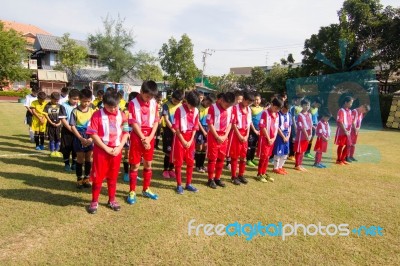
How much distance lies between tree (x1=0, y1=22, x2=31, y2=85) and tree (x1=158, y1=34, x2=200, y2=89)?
18.1 metres

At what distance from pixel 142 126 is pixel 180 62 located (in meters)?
33.3

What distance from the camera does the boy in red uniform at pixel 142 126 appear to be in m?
4.57

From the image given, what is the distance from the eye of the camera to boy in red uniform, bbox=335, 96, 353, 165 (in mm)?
8430

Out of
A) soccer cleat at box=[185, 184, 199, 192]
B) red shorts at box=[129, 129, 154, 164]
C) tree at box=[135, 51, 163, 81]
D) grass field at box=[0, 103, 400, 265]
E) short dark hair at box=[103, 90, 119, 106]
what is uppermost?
tree at box=[135, 51, 163, 81]

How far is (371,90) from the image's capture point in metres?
24.6

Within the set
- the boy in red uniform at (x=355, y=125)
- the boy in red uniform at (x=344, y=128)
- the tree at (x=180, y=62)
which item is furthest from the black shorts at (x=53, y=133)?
the tree at (x=180, y=62)

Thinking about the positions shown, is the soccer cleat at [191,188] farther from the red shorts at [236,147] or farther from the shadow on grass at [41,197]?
the shadow on grass at [41,197]

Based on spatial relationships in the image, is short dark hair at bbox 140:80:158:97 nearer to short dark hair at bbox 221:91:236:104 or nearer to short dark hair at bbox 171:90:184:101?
short dark hair at bbox 171:90:184:101

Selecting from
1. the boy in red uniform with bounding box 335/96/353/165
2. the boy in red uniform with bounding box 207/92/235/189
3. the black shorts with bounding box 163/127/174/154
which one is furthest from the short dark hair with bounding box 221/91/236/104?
the boy in red uniform with bounding box 335/96/353/165

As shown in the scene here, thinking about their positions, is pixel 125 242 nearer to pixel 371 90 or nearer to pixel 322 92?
pixel 322 92

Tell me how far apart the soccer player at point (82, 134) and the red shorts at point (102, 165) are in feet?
3.25

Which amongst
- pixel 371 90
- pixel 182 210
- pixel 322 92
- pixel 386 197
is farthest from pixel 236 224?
pixel 371 90

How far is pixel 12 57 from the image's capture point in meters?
36.3

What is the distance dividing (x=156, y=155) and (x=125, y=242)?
16.7 feet
